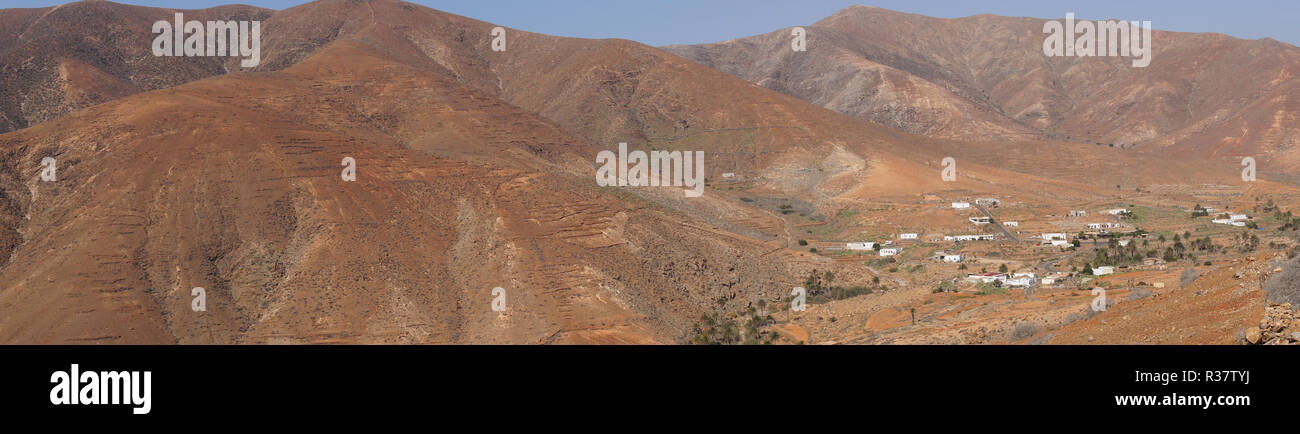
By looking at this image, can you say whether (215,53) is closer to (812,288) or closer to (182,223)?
(182,223)

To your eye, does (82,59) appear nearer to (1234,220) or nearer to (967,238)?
(967,238)

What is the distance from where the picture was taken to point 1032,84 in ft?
543

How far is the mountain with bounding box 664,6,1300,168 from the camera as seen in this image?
12488 cm

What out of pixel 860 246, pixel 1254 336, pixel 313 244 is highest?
pixel 313 244

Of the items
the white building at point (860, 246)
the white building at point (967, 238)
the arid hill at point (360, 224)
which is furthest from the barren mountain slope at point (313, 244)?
the white building at point (967, 238)

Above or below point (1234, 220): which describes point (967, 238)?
below

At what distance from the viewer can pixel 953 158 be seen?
93.6 metres

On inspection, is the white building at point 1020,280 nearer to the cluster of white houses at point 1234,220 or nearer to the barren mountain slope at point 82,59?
the cluster of white houses at point 1234,220

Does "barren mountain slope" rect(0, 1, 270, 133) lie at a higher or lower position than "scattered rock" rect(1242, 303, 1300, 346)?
higher

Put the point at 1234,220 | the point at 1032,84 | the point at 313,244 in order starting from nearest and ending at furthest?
the point at 313,244 → the point at 1234,220 → the point at 1032,84

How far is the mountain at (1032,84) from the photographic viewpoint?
4916 inches

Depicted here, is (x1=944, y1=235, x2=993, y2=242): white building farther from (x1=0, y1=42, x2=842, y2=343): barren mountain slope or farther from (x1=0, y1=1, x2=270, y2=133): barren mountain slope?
(x1=0, y1=1, x2=270, y2=133): barren mountain slope

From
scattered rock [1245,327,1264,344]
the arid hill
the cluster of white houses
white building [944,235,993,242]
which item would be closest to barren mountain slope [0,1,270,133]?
the arid hill

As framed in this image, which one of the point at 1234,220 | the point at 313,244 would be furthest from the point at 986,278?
the point at 1234,220
